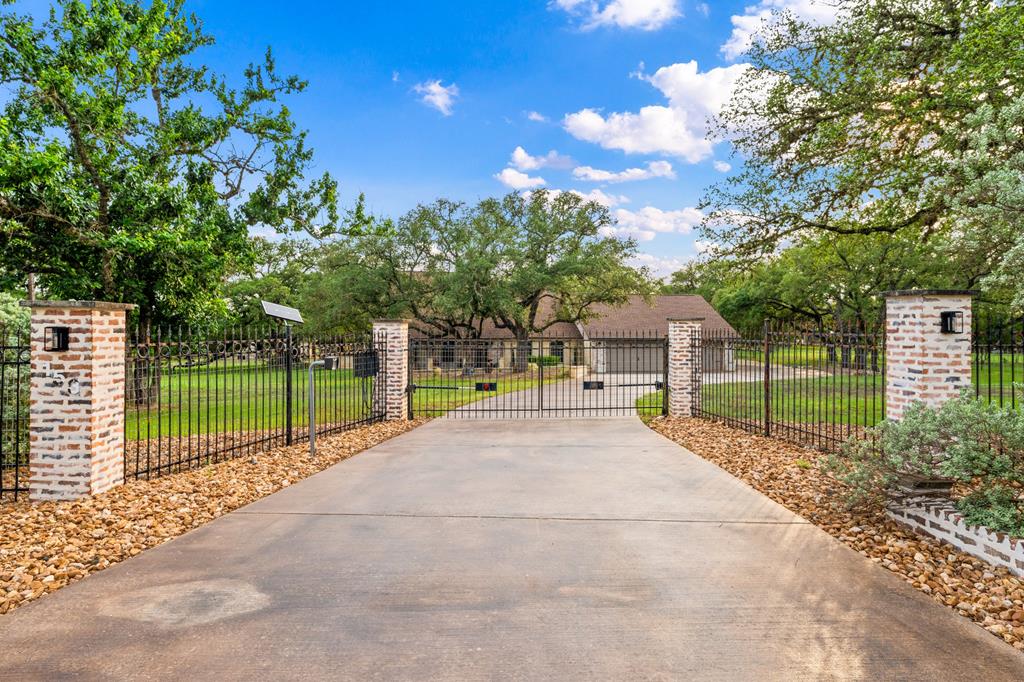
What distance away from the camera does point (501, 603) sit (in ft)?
11.0

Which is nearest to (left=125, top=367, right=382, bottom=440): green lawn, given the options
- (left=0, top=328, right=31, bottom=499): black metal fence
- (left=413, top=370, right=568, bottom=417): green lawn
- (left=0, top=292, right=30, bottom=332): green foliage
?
(left=0, top=328, right=31, bottom=499): black metal fence

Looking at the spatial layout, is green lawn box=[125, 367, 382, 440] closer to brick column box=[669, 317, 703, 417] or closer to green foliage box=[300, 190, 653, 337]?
brick column box=[669, 317, 703, 417]

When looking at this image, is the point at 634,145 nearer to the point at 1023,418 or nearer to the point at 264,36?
the point at 264,36

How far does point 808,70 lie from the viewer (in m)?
11.9

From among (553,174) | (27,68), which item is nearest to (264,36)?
(27,68)

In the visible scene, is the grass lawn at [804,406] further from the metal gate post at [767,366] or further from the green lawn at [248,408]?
the green lawn at [248,408]

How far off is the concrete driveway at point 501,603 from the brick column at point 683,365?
6.49 m

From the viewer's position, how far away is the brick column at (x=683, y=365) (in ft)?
39.1

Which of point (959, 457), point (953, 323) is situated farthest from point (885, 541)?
point (953, 323)

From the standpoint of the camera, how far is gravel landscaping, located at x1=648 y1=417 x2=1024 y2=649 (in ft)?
10.8

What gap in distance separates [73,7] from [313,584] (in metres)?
13.5

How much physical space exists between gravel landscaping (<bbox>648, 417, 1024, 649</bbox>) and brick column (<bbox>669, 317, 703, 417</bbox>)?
12.1 feet

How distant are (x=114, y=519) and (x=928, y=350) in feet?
27.1

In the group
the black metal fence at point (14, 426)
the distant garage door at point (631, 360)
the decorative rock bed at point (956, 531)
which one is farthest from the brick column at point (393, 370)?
the distant garage door at point (631, 360)
